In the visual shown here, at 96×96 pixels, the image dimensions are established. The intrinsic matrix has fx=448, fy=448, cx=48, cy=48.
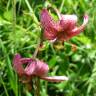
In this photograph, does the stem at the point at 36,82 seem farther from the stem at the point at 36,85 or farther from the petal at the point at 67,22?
the petal at the point at 67,22

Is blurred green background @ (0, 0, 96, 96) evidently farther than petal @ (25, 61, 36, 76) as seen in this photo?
Yes

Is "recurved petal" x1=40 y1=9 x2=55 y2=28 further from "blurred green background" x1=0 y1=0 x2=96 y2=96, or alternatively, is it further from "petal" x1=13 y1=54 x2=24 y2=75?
Answer: "blurred green background" x1=0 y1=0 x2=96 y2=96

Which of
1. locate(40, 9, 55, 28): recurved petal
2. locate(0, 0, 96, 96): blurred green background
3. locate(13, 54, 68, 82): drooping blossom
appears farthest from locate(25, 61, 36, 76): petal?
locate(0, 0, 96, 96): blurred green background

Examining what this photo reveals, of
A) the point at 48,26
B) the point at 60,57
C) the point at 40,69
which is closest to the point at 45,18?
the point at 48,26

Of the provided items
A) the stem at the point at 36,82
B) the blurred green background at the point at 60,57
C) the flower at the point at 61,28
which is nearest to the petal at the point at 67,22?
the flower at the point at 61,28

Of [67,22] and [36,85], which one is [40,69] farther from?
[67,22]

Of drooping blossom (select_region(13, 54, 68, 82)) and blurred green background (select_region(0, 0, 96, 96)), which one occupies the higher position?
drooping blossom (select_region(13, 54, 68, 82))

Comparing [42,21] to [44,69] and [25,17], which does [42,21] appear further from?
[25,17]

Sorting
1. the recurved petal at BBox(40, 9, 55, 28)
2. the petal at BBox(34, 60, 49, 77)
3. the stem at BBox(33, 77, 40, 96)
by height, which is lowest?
the stem at BBox(33, 77, 40, 96)

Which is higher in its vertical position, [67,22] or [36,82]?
[67,22]
